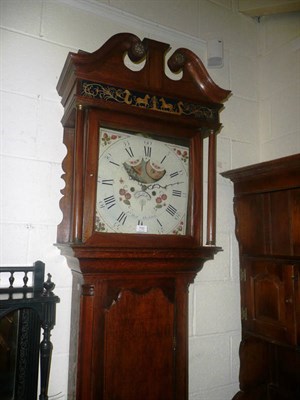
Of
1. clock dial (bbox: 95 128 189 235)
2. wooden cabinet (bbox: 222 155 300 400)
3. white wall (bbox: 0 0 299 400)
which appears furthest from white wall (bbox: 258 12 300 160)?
clock dial (bbox: 95 128 189 235)

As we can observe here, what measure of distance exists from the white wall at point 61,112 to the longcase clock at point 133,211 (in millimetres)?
84

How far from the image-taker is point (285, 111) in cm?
157

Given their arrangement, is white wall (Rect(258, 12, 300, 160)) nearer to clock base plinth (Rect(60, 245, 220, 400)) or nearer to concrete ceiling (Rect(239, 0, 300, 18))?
concrete ceiling (Rect(239, 0, 300, 18))

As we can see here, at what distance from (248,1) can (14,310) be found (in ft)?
5.73

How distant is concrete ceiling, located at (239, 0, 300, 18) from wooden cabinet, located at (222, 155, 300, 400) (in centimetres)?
81

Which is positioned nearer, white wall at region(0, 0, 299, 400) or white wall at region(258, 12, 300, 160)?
white wall at region(0, 0, 299, 400)

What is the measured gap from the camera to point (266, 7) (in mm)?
1584

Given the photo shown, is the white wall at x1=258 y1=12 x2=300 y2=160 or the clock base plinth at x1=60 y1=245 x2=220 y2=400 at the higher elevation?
the white wall at x1=258 y1=12 x2=300 y2=160

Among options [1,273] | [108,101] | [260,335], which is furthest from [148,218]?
[260,335]

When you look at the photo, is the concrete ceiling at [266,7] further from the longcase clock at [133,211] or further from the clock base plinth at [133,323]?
the clock base plinth at [133,323]

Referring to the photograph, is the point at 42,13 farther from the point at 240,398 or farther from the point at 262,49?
the point at 240,398

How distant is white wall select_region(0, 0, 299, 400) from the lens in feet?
3.76

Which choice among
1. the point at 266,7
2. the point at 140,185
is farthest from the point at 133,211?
the point at 266,7

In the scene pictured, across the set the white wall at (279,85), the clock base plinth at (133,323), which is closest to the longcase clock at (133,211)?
the clock base plinth at (133,323)
